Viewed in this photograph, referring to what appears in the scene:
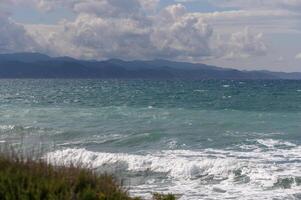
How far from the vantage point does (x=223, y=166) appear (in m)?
19.8

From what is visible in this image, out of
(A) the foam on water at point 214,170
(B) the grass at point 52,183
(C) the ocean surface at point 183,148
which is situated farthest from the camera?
(C) the ocean surface at point 183,148

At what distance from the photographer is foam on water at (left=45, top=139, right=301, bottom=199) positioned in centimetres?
1620

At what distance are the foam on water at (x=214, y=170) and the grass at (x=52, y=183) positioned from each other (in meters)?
6.15

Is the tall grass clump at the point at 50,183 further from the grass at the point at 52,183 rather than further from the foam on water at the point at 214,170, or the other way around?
the foam on water at the point at 214,170

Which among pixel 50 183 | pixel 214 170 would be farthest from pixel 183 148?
pixel 50 183

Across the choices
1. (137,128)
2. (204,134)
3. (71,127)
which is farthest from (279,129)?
(71,127)

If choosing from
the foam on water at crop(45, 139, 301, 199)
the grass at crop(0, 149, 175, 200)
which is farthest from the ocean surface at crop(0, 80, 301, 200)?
the grass at crop(0, 149, 175, 200)

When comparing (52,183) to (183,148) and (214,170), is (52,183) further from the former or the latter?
(183,148)

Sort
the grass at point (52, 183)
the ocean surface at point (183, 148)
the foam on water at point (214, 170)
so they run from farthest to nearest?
the ocean surface at point (183, 148), the foam on water at point (214, 170), the grass at point (52, 183)

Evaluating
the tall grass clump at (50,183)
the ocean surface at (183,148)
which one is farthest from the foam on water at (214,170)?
the tall grass clump at (50,183)

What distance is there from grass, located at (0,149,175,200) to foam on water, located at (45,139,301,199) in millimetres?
6153

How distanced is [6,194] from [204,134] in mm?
23296

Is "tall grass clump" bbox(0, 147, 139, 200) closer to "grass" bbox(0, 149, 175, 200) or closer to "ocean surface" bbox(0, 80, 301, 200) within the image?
"grass" bbox(0, 149, 175, 200)

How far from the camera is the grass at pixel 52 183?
7.10m
